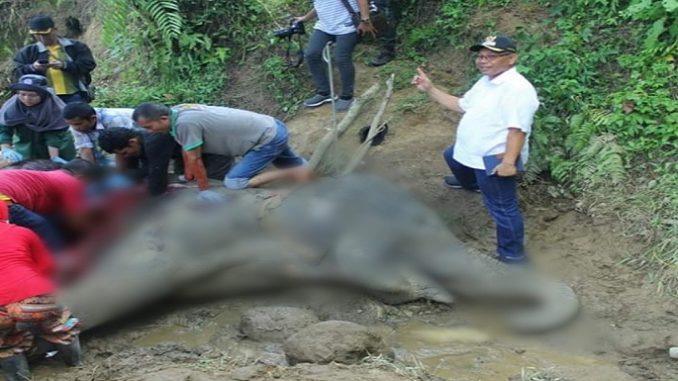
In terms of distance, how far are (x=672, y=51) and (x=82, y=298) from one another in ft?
16.5

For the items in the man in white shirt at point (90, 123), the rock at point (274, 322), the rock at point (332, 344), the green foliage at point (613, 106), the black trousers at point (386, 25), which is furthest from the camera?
the black trousers at point (386, 25)

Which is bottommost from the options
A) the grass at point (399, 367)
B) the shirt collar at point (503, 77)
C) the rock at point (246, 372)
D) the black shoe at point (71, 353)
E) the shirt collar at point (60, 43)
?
the black shoe at point (71, 353)

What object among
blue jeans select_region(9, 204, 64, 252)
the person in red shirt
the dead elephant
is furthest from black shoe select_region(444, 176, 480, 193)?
blue jeans select_region(9, 204, 64, 252)

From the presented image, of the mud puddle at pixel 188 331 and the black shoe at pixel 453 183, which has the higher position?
the black shoe at pixel 453 183

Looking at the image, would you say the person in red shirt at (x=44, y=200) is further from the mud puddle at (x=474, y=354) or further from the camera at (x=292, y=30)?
the camera at (x=292, y=30)

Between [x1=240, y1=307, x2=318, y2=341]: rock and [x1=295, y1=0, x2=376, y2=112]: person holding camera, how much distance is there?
3117mm

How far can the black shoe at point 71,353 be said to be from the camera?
188 inches

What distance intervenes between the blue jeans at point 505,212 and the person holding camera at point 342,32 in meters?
2.57

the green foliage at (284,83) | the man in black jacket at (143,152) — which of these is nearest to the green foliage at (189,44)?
the green foliage at (284,83)

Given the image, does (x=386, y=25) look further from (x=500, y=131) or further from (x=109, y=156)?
(x=500, y=131)

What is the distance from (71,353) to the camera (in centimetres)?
482

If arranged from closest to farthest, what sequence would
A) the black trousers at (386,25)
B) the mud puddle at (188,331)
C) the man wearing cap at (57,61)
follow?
the mud puddle at (188,331), the man wearing cap at (57,61), the black trousers at (386,25)

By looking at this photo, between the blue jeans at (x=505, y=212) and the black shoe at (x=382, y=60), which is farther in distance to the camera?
the black shoe at (x=382, y=60)

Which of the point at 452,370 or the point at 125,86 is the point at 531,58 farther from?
the point at 125,86
